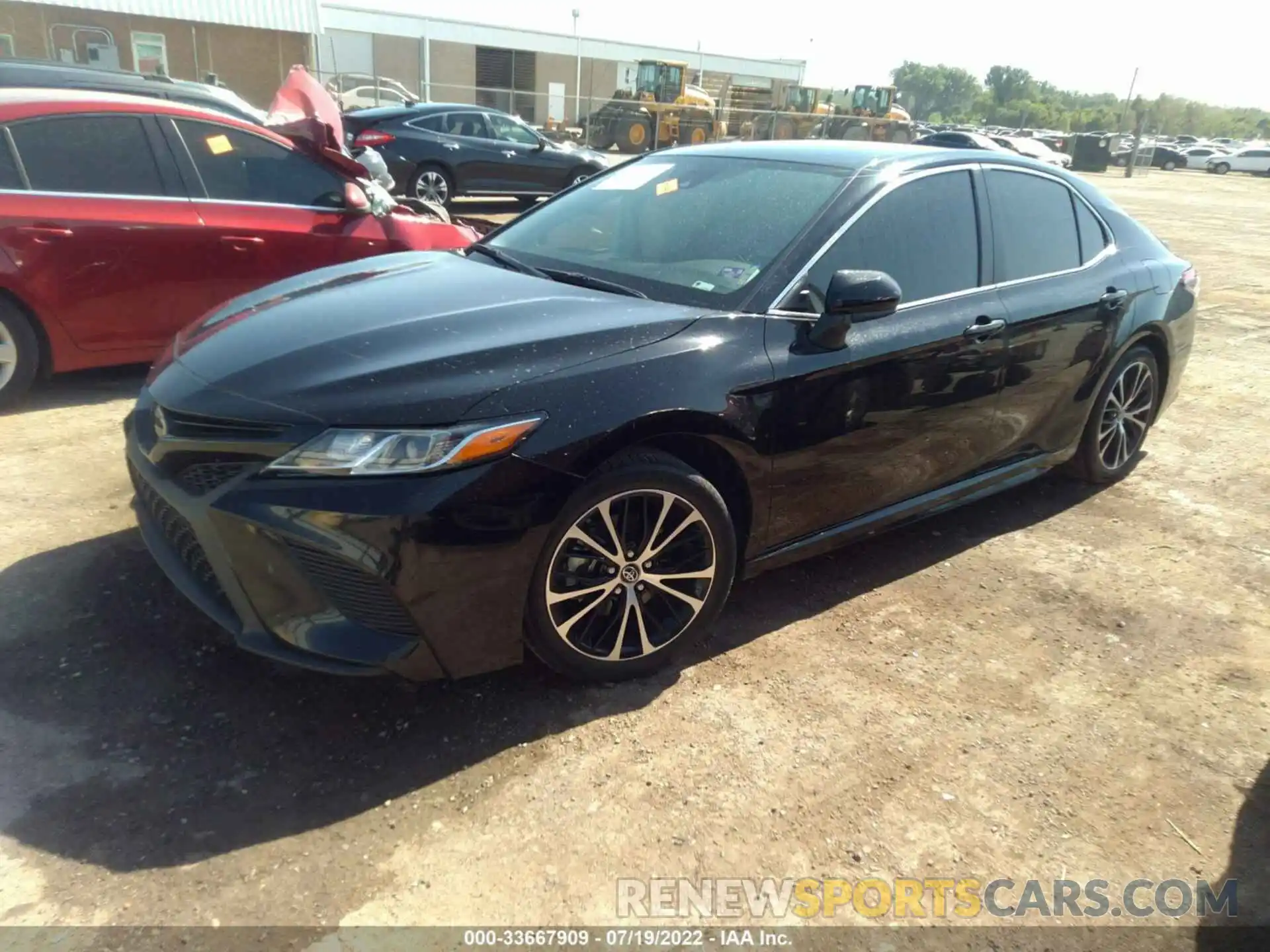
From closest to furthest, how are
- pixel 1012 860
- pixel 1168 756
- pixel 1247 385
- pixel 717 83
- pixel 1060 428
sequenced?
pixel 1012 860, pixel 1168 756, pixel 1060 428, pixel 1247 385, pixel 717 83

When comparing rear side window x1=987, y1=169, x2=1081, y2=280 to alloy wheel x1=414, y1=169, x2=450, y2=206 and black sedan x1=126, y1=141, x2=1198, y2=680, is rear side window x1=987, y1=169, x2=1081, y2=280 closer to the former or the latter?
black sedan x1=126, y1=141, x2=1198, y2=680

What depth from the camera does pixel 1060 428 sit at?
429cm

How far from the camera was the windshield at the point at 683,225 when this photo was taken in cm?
323

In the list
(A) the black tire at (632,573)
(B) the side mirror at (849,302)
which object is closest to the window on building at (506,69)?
(B) the side mirror at (849,302)

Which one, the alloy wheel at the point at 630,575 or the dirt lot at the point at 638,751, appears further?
the alloy wheel at the point at 630,575

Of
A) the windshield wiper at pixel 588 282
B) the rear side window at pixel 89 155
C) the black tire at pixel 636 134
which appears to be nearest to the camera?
the windshield wiper at pixel 588 282

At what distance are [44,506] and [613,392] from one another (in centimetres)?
265

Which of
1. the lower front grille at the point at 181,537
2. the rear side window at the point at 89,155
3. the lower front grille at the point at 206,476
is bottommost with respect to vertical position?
the lower front grille at the point at 181,537

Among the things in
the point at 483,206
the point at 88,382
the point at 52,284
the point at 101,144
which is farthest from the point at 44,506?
the point at 483,206

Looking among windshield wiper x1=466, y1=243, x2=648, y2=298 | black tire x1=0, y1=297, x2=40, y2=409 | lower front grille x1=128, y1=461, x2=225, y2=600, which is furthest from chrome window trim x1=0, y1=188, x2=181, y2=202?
lower front grille x1=128, y1=461, x2=225, y2=600

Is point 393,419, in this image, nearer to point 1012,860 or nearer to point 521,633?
point 521,633

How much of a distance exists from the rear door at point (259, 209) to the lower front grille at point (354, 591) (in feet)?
11.2

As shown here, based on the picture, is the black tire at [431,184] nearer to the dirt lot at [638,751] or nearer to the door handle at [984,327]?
the dirt lot at [638,751]

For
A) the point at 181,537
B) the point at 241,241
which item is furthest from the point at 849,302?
the point at 241,241
